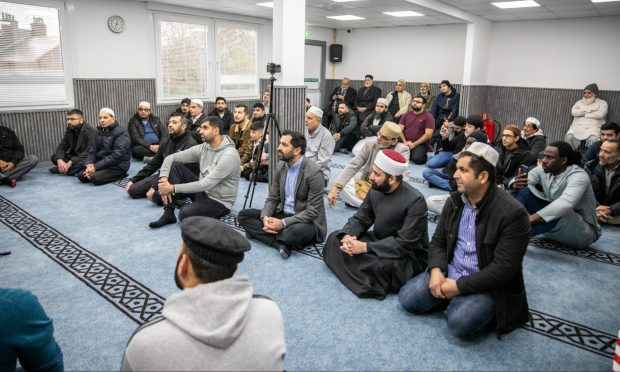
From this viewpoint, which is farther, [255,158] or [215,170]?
[255,158]

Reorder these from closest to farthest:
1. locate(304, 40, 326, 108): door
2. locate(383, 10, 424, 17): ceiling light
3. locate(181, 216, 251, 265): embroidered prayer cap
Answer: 1. locate(181, 216, 251, 265): embroidered prayer cap
2. locate(383, 10, 424, 17): ceiling light
3. locate(304, 40, 326, 108): door

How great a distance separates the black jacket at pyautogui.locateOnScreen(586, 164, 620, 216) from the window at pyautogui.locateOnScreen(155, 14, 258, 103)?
255 inches

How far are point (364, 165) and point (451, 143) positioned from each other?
2250mm

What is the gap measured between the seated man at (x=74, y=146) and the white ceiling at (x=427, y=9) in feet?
8.98

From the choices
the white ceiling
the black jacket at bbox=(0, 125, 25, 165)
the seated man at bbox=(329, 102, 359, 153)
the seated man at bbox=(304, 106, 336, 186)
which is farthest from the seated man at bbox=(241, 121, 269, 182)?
the white ceiling

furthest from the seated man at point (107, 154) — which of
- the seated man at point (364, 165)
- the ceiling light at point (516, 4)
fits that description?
the ceiling light at point (516, 4)

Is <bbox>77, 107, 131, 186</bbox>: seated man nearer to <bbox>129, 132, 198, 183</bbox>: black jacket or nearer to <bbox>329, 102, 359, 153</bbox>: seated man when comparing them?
<bbox>129, 132, 198, 183</bbox>: black jacket

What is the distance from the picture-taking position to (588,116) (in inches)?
297

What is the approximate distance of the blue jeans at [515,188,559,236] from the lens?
3.43 meters

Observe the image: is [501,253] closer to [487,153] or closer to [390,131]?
[487,153]

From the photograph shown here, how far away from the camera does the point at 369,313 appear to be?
2539 millimetres

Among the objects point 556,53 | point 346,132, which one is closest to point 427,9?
point 346,132

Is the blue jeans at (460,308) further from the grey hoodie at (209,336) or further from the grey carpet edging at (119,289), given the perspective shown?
the grey hoodie at (209,336)

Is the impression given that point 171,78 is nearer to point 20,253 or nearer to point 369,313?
point 20,253
